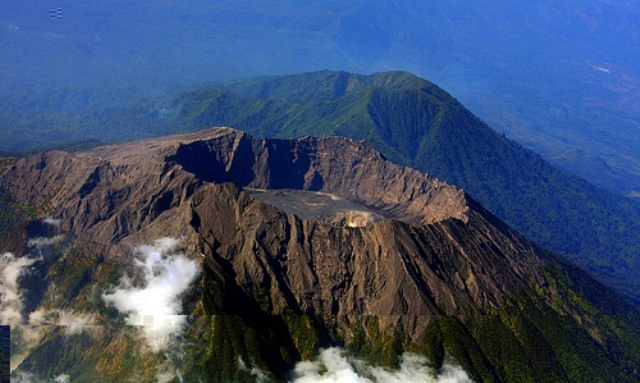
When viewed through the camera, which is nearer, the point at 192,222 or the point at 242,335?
the point at 242,335

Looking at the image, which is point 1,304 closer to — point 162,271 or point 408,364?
point 162,271

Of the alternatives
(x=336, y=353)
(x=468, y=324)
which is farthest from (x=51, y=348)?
(x=468, y=324)

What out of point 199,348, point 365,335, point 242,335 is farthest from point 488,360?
point 199,348

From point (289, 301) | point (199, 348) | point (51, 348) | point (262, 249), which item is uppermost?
point (262, 249)

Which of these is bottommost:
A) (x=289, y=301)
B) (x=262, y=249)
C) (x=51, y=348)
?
(x=51, y=348)

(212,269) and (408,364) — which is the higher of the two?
(212,269)

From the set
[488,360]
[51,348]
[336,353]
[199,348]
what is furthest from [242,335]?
[488,360]

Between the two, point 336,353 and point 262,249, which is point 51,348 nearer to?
point 262,249

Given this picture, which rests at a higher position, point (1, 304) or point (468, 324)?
point (468, 324)

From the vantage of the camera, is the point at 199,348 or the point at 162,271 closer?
the point at 199,348
